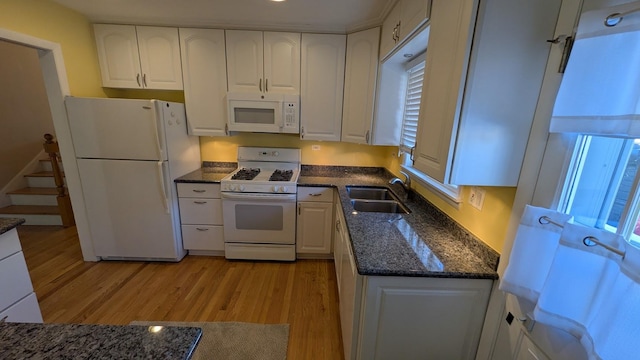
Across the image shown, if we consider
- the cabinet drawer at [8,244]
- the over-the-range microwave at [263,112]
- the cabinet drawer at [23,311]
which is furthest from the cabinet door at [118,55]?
the cabinet drawer at [23,311]

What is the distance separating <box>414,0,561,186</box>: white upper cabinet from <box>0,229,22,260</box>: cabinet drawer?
2.20 m

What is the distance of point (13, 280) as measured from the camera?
4.24 feet

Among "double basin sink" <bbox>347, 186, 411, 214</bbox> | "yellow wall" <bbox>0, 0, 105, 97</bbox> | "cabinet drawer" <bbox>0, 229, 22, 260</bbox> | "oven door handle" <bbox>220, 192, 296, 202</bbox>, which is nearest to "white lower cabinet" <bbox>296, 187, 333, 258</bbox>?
"oven door handle" <bbox>220, 192, 296, 202</bbox>

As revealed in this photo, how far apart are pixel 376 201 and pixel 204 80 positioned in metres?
2.13

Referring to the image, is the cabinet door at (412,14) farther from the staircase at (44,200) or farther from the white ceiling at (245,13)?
the staircase at (44,200)

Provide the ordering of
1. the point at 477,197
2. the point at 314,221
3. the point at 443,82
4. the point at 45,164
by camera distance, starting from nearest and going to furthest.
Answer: the point at 443,82 < the point at 477,197 < the point at 314,221 < the point at 45,164

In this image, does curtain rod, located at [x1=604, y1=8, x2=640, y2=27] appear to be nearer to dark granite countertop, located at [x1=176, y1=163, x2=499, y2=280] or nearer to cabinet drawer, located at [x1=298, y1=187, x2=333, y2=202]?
dark granite countertop, located at [x1=176, y1=163, x2=499, y2=280]

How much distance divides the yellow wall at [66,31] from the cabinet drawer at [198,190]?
1.29 meters

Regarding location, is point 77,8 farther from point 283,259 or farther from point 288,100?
point 283,259

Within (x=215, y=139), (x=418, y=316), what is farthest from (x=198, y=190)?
(x=418, y=316)

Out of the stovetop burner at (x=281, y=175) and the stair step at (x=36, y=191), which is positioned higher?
the stovetop burner at (x=281, y=175)

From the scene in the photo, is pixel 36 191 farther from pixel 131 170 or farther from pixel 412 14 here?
pixel 412 14

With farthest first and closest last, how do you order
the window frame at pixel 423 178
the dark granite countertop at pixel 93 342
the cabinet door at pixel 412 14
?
1. the window frame at pixel 423 178
2. the cabinet door at pixel 412 14
3. the dark granite countertop at pixel 93 342

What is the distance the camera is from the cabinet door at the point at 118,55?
2375mm
